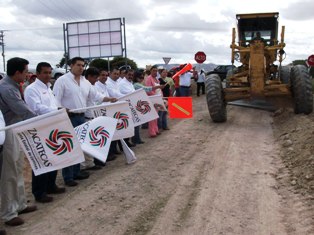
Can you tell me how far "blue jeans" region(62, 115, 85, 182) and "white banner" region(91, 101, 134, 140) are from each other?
2.35 feet

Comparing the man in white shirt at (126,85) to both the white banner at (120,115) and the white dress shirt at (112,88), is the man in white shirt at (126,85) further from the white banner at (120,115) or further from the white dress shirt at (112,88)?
the white banner at (120,115)

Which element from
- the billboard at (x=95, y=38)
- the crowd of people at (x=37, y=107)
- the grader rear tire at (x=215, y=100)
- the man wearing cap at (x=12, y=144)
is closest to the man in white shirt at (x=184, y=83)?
the grader rear tire at (x=215, y=100)

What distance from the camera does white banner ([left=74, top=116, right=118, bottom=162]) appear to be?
6.52 metres

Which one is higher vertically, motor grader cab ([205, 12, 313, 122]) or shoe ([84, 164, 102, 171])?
motor grader cab ([205, 12, 313, 122])

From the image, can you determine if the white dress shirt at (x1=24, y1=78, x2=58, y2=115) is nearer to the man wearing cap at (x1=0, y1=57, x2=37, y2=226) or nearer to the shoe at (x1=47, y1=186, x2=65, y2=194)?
the man wearing cap at (x1=0, y1=57, x2=37, y2=226)

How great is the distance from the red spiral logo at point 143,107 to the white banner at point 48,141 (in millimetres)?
3329

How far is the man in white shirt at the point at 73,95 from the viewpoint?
21.6 ft

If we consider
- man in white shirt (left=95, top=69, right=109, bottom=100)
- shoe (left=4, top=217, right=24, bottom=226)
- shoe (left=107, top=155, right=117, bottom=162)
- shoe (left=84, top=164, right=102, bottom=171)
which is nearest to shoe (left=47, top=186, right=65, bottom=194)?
shoe (left=4, top=217, right=24, bottom=226)

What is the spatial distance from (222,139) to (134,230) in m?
5.11

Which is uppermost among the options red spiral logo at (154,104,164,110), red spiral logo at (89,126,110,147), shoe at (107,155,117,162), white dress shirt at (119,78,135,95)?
white dress shirt at (119,78,135,95)

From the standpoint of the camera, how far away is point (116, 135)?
307 inches

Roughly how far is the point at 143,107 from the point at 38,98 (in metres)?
3.62

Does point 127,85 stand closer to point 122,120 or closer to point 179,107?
point 179,107

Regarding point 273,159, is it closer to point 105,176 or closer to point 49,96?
point 105,176
